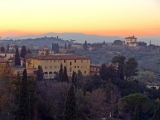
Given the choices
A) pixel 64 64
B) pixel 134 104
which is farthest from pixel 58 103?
pixel 64 64

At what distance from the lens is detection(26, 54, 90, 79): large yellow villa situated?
1588 inches

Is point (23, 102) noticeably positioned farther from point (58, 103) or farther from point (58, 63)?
point (58, 63)

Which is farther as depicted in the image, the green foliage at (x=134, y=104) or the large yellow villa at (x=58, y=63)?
the large yellow villa at (x=58, y=63)

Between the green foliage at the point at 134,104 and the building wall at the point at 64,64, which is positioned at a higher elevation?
the building wall at the point at 64,64

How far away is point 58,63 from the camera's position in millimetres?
41094

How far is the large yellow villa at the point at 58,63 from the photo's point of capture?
4034 centimetres

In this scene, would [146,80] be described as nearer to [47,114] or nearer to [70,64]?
[70,64]

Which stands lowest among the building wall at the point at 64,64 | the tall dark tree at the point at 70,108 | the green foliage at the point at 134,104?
the green foliage at the point at 134,104

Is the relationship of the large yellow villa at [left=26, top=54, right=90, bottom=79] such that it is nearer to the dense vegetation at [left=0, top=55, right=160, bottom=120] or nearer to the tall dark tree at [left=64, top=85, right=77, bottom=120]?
the dense vegetation at [left=0, top=55, right=160, bottom=120]

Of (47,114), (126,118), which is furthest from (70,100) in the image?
(126,118)

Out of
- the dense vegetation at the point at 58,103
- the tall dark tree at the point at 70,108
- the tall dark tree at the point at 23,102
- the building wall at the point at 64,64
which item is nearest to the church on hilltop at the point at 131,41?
the building wall at the point at 64,64

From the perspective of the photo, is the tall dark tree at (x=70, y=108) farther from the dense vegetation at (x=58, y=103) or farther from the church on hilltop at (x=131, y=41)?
the church on hilltop at (x=131, y=41)

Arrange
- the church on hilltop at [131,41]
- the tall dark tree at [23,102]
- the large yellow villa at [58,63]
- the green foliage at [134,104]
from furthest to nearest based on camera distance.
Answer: the church on hilltop at [131,41], the large yellow villa at [58,63], the green foliage at [134,104], the tall dark tree at [23,102]

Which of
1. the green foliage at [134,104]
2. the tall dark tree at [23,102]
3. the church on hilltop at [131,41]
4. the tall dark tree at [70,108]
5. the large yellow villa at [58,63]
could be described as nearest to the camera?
the tall dark tree at [70,108]
